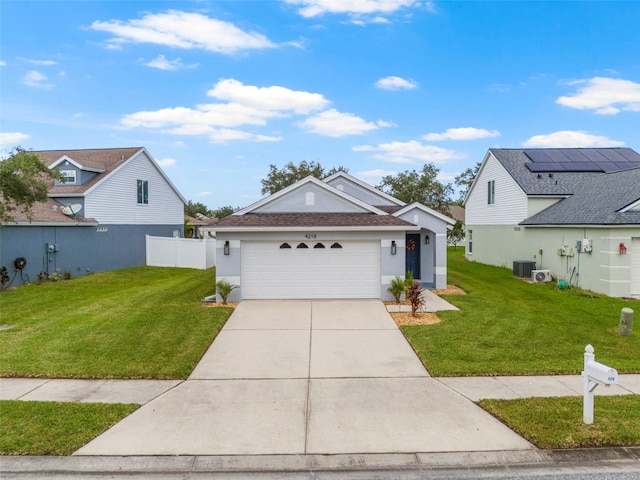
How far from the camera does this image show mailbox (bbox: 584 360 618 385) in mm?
5055

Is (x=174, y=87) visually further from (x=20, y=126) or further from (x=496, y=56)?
(x=496, y=56)

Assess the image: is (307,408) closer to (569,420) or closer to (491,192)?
(569,420)

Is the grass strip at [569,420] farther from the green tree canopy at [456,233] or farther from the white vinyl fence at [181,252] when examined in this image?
the green tree canopy at [456,233]

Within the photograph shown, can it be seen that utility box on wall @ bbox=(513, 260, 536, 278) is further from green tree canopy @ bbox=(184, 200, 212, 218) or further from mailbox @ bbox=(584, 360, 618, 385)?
green tree canopy @ bbox=(184, 200, 212, 218)

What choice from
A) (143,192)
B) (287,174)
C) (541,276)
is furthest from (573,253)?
(287,174)

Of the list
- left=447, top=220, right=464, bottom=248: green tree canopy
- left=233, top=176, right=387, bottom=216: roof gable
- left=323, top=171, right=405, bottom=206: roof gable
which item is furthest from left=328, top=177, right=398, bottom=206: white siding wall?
left=447, top=220, right=464, bottom=248: green tree canopy

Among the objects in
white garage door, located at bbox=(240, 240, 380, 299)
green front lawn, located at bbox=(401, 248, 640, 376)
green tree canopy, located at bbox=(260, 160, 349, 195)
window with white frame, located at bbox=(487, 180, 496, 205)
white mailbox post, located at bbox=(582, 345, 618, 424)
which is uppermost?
green tree canopy, located at bbox=(260, 160, 349, 195)

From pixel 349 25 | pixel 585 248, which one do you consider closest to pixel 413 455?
pixel 585 248

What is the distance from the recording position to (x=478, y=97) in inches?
898

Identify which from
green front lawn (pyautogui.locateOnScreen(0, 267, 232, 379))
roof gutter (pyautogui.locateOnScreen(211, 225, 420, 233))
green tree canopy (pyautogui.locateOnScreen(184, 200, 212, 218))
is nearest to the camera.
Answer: green front lawn (pyautogui.locateOnScreen(0, 267, 232, 379))

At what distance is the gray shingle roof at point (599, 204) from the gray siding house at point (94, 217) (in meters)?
21.7

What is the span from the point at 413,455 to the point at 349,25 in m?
16.9

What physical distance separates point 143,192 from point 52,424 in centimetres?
2207

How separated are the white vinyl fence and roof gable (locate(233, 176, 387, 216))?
947 centimetres
